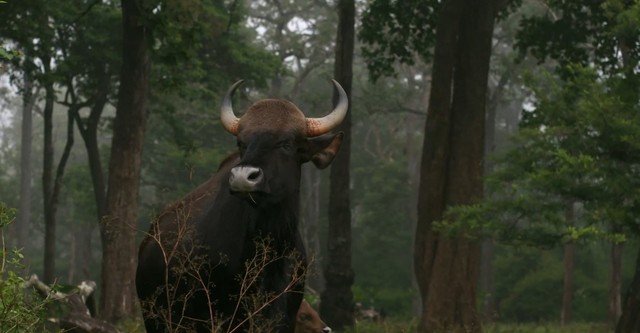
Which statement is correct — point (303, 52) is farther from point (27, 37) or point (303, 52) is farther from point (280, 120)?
point (280, 120)

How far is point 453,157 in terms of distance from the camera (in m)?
16.1

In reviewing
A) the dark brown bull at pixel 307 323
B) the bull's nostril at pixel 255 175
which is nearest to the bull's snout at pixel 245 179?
the bull's nostril at pixel 255 175

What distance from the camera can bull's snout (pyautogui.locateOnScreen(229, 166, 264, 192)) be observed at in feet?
21.7

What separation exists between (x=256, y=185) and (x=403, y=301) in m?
36.0

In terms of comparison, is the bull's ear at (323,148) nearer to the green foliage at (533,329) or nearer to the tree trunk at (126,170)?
the tree trunk at (126,170)

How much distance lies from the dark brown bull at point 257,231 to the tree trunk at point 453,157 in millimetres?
7894

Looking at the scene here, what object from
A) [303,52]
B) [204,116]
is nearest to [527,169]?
[204,116]

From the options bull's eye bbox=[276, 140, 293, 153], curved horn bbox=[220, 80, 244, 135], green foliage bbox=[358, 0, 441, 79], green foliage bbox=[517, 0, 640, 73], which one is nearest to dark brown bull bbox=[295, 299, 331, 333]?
curved horn bbox=[220, 80, 244, 135]

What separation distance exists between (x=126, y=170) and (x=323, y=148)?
30.6ft

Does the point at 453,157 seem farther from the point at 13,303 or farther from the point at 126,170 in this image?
the point at 13,303

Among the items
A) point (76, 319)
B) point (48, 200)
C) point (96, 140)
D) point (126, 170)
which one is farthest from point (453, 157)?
point (48, 200)

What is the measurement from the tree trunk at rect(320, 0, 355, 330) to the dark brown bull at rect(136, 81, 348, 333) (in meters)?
11.1

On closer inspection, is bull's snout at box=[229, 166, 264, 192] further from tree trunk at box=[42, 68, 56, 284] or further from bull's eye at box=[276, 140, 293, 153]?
tree trunk at box=[42, 68, 56, 284]

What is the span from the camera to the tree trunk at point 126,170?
16484 millimetres
